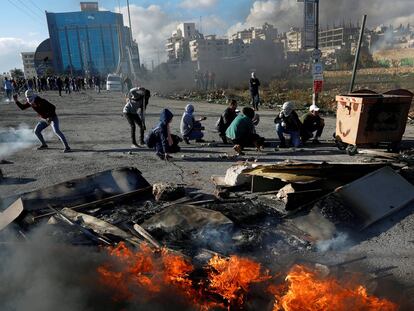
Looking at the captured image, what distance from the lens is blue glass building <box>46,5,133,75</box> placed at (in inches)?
3270

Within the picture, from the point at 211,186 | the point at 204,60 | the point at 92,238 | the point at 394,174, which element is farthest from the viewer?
the point at 204,60

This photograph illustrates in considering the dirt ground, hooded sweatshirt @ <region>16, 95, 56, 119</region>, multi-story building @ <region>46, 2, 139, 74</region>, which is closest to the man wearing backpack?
the dirt ground

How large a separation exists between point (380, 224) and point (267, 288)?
240 cm

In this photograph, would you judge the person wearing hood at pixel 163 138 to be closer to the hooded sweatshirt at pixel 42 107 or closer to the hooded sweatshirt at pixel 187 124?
the hooded sweatshirt at pixel 187 124

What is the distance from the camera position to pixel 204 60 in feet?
148

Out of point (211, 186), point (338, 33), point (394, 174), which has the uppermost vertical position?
point (338, 33)

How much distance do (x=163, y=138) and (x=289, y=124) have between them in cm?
323

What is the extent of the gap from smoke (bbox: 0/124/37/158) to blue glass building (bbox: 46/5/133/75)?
7217 cm

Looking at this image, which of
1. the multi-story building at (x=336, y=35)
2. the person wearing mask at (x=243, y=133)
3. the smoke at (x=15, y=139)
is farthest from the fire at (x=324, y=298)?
the multi-story building at (x=336, y=35)

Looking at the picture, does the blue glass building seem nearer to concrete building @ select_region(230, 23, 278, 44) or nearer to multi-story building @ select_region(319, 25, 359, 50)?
concrete building @ select_region(230, 23, 278, 44)

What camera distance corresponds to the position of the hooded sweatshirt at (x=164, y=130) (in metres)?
7.94

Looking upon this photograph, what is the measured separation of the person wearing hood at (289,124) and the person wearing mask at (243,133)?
2.38 ft

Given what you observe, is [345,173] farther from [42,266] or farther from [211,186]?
[42,266]

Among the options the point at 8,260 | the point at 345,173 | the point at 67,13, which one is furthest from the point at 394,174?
the point at 67,13
